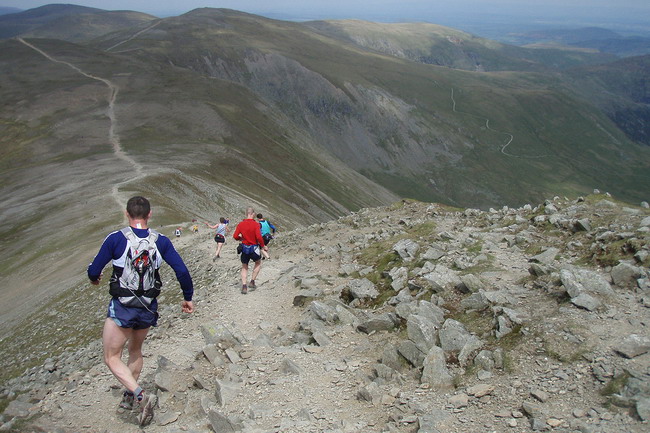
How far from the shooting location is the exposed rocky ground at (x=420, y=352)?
918 centimetres

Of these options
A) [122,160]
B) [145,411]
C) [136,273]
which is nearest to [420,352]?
[145,411]

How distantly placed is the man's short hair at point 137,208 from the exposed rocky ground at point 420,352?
14.2 ft

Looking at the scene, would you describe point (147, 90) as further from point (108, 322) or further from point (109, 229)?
point (108, 322)

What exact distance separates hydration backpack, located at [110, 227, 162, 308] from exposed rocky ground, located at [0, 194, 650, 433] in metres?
2.82

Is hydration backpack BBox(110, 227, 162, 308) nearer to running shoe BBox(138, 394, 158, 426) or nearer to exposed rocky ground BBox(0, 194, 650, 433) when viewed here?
running shoe BBox(138, 394, 158, 426)

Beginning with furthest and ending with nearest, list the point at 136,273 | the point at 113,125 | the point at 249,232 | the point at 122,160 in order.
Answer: the point at 113,125
the point at 122,160
the point at 249,232
the point at 136,273

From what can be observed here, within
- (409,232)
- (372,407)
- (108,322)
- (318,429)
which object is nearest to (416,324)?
(372,407)

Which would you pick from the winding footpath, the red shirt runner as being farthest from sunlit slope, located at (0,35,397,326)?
the red shirt runner

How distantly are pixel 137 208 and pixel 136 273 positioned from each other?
4.47ft

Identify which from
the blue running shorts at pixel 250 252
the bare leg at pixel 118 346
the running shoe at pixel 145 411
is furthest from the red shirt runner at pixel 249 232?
the running shoe at pixel 145 411

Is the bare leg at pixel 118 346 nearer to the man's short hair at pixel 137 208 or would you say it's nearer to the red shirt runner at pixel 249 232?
the man's short hair at pixel 137 208

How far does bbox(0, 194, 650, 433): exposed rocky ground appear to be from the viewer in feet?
30.1

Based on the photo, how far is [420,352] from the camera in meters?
11.3

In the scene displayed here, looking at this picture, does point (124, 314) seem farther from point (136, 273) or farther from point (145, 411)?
point (145, 411)
